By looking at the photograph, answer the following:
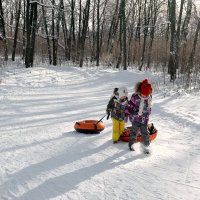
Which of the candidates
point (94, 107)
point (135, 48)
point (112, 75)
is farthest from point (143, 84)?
point (135, 48)

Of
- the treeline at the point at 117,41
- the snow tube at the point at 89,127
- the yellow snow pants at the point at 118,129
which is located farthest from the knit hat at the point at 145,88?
the treeline at the point at 117,41

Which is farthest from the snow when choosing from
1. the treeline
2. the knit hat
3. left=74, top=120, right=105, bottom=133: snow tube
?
the treeline

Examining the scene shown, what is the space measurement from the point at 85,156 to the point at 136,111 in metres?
1.29

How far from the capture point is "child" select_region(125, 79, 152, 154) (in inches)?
234

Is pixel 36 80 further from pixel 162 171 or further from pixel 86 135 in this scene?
pixel 162 171

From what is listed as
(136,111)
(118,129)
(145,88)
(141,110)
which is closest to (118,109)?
(118,129)

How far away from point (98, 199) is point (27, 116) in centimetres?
505

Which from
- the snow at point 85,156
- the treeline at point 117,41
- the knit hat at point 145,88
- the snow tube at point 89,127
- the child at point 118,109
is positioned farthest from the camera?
the treeline at point 117,41

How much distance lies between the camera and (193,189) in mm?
4500

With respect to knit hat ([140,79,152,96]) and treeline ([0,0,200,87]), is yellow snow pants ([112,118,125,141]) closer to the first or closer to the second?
knit hat ([140,79,152,96])

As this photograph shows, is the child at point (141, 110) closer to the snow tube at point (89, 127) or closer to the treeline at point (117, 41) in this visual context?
the snow tube at point (89, 127)

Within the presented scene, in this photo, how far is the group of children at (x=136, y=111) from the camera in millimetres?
5973

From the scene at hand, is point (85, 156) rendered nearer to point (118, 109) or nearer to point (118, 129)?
point (118, 129)

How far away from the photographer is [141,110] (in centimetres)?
598
